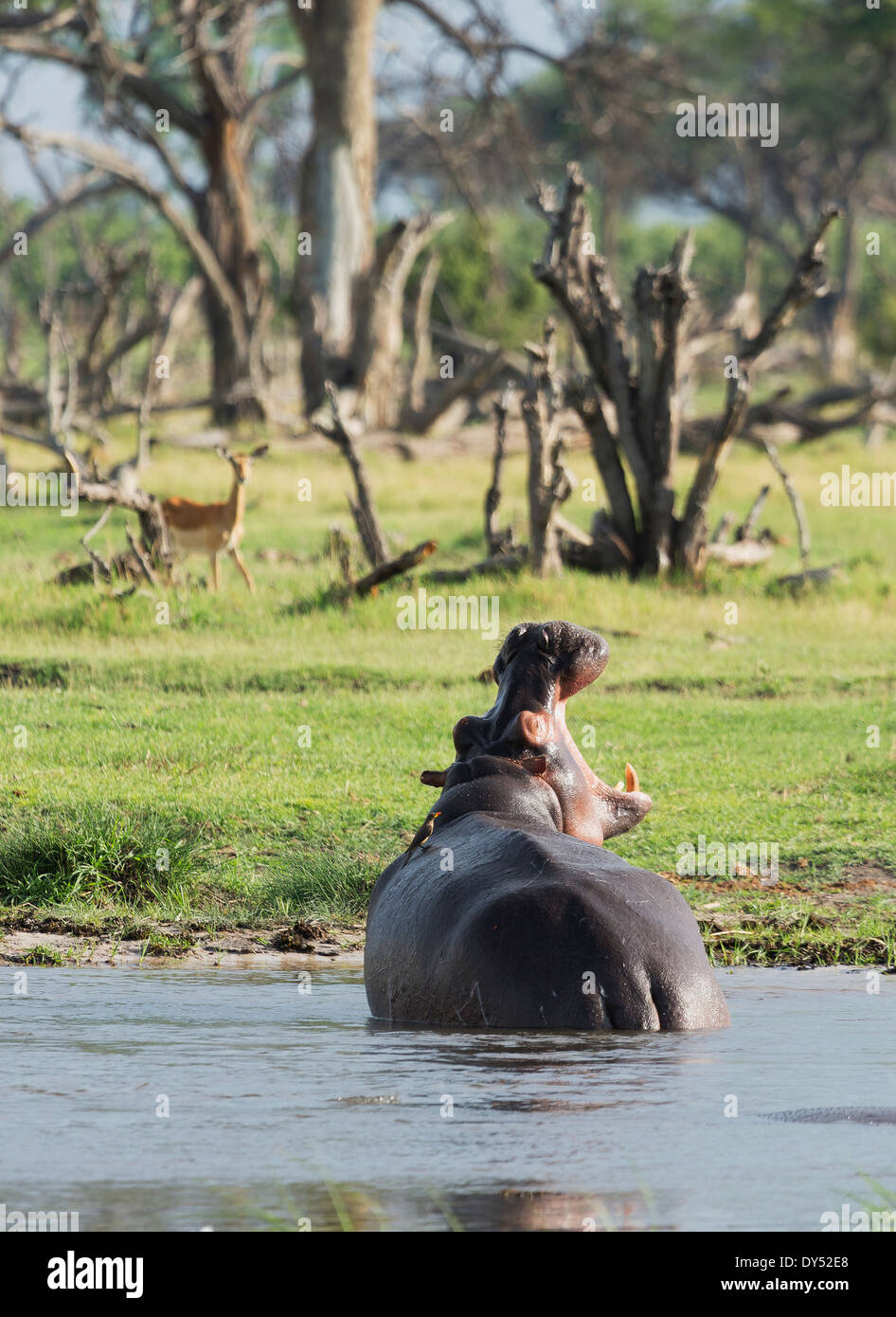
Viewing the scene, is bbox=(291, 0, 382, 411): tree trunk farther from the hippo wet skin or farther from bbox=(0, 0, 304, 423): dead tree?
the hippo wet skin

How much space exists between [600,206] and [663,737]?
160 ft

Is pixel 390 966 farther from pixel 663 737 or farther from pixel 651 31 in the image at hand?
pixel 651 31

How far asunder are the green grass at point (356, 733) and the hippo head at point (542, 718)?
5.38 feet

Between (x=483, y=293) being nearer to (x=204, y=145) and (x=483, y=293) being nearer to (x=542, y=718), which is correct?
(x=204, y=145)

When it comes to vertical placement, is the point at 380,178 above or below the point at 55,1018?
above

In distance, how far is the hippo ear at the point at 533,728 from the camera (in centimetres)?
586

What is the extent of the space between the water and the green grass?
167cm

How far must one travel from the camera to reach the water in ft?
12.7

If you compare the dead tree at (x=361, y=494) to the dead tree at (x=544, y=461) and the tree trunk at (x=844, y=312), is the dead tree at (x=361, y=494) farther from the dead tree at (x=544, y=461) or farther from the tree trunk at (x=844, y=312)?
the tree trunk at (x=844, y=312)

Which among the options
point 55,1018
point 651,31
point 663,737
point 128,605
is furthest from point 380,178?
point 55,1018

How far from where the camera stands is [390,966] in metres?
5.77

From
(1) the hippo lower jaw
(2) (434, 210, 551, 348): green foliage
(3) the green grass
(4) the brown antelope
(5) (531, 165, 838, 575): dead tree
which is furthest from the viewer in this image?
(2) (434, 210, 551, 348): green foliage

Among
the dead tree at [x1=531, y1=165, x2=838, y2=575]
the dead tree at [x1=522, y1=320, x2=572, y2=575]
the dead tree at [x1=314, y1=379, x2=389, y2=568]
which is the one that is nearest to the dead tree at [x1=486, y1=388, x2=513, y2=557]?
the dead tree at [x1=522, y1=320, x2=572, y2=575]
